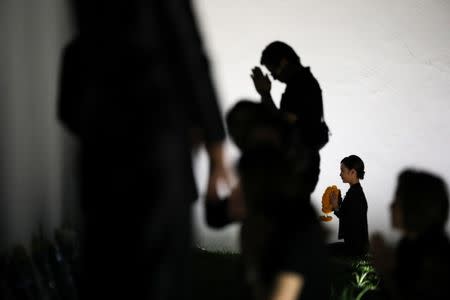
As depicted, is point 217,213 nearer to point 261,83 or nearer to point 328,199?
point 261,83

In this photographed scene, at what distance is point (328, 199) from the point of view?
4184mm

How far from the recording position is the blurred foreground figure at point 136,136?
1.19 metres

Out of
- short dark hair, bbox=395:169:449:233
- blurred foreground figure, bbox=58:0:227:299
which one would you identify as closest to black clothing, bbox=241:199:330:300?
blurred foreground figure, bbox=58:0:227:299

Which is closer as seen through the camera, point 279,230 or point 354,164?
point 279,230

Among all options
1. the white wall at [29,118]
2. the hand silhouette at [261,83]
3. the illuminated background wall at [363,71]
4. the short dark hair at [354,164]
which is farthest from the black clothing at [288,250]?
the short dark hair at [354,164]

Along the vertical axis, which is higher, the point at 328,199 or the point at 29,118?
the point at 29,118

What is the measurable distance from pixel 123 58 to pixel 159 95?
107 mm

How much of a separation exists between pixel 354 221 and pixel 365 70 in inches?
48.9

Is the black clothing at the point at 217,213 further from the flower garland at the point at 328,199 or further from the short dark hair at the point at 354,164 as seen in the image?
the flower garland at the point at 328,199

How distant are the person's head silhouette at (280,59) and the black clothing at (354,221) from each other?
1.22 meters

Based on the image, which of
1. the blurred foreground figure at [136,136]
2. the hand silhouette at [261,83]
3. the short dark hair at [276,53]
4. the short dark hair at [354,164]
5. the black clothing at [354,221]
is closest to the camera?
the blurred foreground figure at [136,136]

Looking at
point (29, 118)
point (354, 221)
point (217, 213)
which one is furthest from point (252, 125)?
point (354, 221)

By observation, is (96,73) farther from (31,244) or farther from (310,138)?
(310,138)

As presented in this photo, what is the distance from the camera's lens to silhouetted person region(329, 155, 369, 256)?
3.72 m
